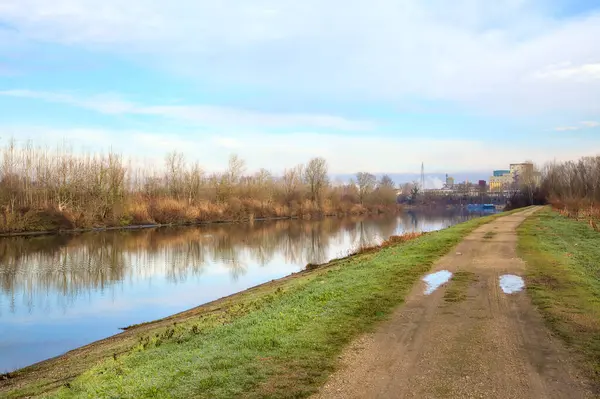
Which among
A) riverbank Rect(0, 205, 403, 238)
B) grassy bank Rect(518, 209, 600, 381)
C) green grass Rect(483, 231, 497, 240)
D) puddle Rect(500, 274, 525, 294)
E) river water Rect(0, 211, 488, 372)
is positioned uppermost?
green grass Rect(483, 231, 497, 240)

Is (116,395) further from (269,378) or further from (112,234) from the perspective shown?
(112,234)

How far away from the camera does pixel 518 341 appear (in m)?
7.15

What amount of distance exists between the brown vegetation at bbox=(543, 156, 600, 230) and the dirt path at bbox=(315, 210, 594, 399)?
2078 centimetres

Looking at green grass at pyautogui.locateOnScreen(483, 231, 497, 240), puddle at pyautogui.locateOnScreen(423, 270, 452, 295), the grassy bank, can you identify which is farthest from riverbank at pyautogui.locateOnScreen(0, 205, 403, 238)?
the grassy bank

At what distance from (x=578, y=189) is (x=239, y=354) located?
188 ft

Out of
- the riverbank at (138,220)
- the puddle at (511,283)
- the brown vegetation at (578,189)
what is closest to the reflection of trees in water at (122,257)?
the riverbank at (138,220)

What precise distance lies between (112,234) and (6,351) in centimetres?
3514

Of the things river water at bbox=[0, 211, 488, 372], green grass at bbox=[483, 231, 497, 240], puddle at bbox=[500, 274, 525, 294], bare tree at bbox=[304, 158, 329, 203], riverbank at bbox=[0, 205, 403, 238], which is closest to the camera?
puddle at bbox=[500, 274, 525, 294]

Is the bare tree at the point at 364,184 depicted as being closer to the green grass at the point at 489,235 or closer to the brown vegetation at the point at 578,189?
the brown vegetation at the point at 578,189

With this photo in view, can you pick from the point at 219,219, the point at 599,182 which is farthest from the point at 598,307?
the point at 219,219

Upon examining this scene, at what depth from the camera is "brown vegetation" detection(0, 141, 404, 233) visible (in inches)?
1854

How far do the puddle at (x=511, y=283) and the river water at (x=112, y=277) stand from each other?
10.7 metres

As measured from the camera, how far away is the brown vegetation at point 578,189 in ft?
119

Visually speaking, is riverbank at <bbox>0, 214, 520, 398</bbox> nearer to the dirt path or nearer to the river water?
the dirt path
